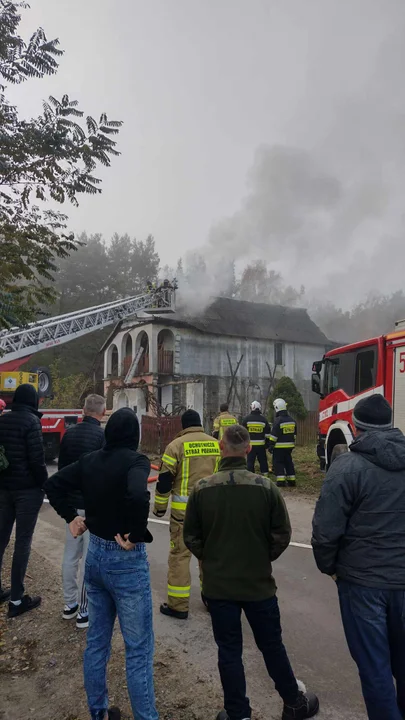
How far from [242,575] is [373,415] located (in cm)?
110

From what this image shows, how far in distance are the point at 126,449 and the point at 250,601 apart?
104 cm

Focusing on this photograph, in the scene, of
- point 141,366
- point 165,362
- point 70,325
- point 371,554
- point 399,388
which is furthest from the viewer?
point 141,366

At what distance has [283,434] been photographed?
919 cm

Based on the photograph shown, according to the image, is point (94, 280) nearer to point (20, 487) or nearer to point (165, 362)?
point (165, 362)

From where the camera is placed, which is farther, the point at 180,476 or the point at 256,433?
the point at 256,433

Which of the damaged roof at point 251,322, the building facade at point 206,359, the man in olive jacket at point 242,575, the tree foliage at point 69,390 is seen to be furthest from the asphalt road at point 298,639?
the tree foliage at point 69,390

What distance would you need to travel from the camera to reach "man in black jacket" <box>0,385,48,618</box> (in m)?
3.78

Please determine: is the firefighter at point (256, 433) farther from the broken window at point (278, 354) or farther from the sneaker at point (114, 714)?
the broken window at point (278, 354)

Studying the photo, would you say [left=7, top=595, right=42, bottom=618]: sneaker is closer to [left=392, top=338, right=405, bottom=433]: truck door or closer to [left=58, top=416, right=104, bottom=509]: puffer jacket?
[left=58, top=416, right=104, bottom=509]: puffer jacket

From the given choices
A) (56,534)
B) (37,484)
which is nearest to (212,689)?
(37,484)

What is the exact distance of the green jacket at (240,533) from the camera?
2373mm

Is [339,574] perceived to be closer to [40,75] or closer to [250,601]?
[250,601]

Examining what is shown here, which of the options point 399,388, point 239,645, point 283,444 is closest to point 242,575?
point 239,645

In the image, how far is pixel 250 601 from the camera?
2.36 metres
